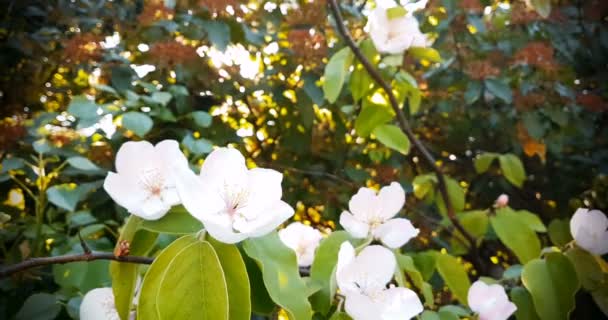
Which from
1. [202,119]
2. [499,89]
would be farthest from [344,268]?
[499,89]

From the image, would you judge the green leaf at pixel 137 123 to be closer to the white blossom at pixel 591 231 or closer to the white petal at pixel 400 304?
the white petal at pixel 400 304

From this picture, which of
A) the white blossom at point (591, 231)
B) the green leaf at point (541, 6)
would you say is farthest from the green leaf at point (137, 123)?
the green leaf at point (541, 6)

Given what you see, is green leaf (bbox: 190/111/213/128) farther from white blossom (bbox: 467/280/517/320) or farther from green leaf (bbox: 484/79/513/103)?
green leaf (bbox: 484/79/513/103)

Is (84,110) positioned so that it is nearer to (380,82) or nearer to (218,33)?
(218,33)

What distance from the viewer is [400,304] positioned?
1.43ft

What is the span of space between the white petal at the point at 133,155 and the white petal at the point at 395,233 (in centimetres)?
26

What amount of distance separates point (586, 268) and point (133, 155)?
51 cm

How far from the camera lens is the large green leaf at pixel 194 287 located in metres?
0.31

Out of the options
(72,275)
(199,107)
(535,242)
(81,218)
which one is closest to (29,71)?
(199,107)

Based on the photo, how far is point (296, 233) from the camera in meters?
0.57

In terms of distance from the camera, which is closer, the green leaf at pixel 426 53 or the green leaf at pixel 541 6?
the green leaf at pixel 426 53

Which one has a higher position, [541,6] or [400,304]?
[541,6]

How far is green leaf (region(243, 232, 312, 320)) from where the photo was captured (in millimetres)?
344

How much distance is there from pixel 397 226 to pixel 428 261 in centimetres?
13
